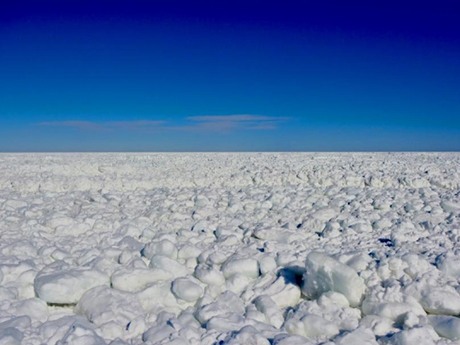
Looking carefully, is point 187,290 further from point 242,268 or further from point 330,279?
point 330,279

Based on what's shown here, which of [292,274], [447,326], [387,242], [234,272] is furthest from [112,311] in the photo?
[387,242]

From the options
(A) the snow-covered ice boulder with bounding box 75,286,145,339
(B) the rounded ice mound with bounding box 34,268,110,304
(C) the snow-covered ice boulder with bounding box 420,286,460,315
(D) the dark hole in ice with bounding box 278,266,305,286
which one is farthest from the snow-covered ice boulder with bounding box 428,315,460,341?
(B) the rounded ice mound with bounding box 34,268,110,304

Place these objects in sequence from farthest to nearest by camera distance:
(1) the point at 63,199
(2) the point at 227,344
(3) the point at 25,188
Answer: (3) the point at 25,188, (1) the point at 63,199, (2) the point at 227,344

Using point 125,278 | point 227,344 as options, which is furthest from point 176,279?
point 227,344

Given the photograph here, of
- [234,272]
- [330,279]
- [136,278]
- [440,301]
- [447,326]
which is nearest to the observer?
[447,326]

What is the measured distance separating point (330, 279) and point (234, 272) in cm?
80

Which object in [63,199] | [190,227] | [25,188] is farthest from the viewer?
[25,188]

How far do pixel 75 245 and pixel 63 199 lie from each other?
215cm

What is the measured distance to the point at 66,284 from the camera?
3.35m

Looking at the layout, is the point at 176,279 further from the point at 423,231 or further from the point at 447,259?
the point at 423,231

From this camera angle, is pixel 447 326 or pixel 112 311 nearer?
pixel 447 326

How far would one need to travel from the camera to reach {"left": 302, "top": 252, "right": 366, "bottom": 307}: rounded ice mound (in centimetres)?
321

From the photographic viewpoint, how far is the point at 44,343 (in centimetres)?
279

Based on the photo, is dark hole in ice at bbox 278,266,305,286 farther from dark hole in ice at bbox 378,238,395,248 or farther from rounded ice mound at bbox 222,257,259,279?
dark hole in ice at bbox 378,238,395,248
